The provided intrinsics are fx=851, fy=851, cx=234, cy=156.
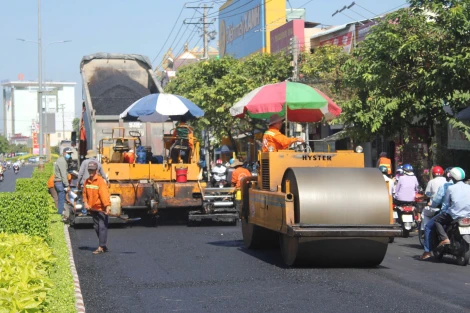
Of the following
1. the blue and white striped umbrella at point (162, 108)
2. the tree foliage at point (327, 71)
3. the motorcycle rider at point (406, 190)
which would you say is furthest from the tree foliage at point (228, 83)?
the motorcycle rider at point (406, 190)

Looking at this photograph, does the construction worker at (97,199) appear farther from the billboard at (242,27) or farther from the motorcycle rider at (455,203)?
the billboard at (242,27)

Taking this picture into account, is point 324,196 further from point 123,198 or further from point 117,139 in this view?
point 117,139

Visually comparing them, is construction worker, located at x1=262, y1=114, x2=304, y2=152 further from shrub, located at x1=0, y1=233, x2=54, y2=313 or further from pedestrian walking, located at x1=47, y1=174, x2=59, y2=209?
pedestrian walking, located at x1=47, y1=174, x2=59, y2=209

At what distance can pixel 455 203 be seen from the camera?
12680 mm

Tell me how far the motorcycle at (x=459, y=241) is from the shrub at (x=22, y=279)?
21.5ft

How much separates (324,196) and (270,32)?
3683cm

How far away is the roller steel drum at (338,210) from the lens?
Result: 1155cm

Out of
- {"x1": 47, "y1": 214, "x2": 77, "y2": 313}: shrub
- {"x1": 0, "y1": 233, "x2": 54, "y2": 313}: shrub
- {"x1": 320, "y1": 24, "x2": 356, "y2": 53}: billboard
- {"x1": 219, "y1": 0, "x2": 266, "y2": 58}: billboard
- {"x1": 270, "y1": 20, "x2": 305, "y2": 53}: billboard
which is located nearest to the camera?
{"x1": 0, "y1": 233, "x2": 54, "y2": 313}: shrub

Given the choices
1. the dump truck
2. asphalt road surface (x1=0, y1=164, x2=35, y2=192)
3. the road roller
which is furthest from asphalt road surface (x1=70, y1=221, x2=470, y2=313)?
asphalt road surface (x1=0, y1=164, x2=35, y2=192)

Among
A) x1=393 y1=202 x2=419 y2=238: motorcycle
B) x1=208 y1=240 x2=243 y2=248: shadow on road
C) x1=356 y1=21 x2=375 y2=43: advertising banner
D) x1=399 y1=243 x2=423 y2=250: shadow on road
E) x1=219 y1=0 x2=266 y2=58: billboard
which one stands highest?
x1=219 y1=0 x2=266 y2=58: billboard

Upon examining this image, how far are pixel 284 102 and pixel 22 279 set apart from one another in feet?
27.7

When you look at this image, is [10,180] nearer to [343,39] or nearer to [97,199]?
[343,39]

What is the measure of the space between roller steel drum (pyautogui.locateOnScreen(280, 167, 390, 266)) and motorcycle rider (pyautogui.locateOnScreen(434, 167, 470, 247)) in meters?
1.48

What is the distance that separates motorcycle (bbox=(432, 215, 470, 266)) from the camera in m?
12.6
